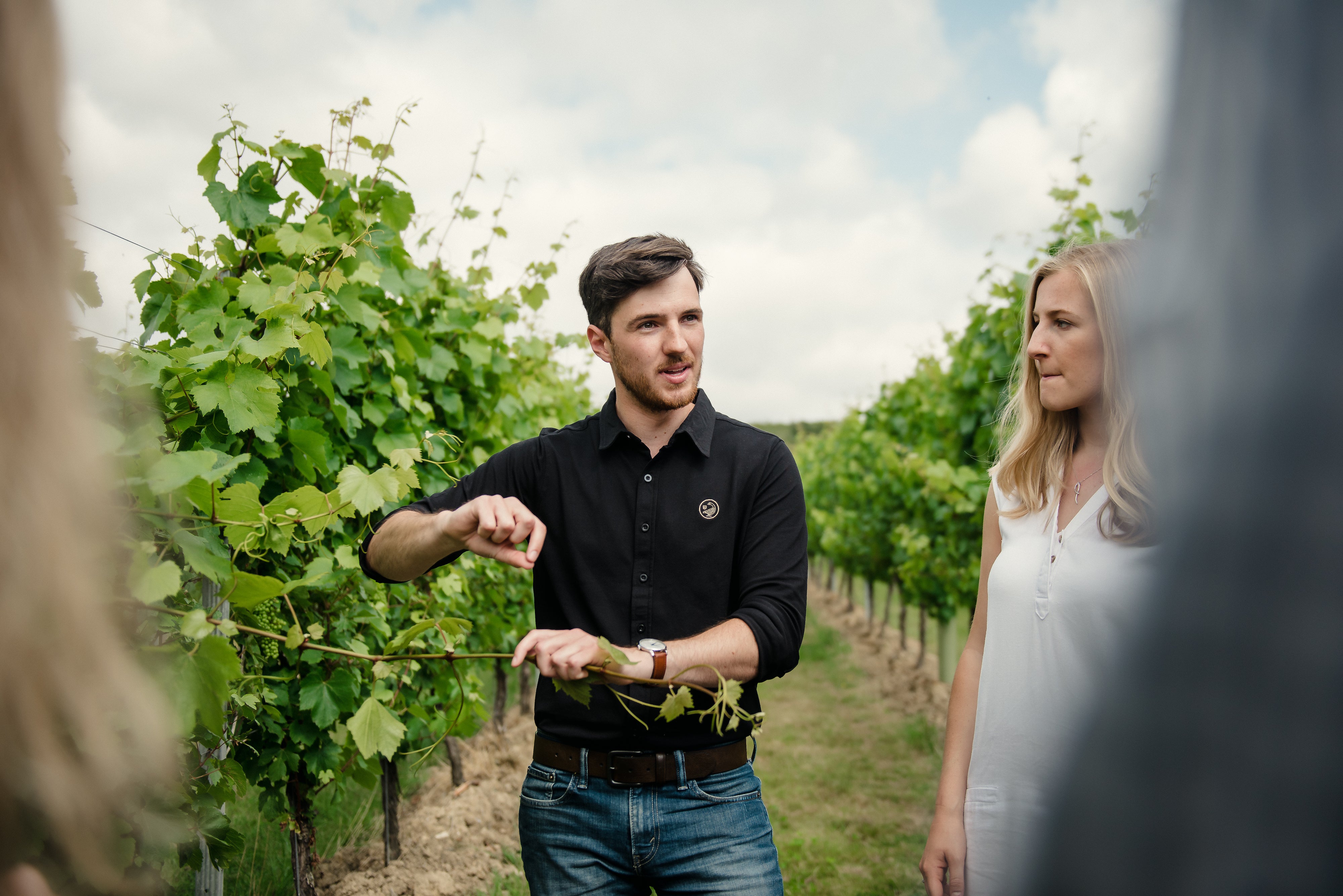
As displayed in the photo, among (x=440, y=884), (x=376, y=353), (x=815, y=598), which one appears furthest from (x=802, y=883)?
(x=815, y=598)

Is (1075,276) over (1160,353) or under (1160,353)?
over

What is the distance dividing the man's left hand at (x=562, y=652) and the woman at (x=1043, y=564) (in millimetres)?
862

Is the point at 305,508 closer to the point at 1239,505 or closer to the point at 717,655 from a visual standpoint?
the point at 717,655

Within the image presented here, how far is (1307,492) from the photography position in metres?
0.45

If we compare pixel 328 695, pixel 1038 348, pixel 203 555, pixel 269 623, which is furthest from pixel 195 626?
pixel 1038 348

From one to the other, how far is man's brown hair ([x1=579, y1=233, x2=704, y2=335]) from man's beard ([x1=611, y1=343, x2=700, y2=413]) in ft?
0.39

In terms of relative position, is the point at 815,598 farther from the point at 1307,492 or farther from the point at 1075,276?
the point at 1307,492

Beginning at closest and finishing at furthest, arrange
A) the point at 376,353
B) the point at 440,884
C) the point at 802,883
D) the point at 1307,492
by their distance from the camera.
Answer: the point at 1307,492
the point at 376,353
the point at 440,884
the point at 802,883

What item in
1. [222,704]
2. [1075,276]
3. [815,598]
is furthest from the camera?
[815,598]

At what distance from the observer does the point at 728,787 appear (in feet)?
6.23

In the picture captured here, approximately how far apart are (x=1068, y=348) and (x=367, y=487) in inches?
64.8

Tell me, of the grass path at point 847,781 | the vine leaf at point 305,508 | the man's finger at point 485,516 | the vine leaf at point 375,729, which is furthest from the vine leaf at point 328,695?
the grass path at point 847,781

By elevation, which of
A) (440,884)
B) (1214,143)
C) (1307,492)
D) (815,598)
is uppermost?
(1214,143)

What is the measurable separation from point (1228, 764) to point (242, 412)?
1849 mm
